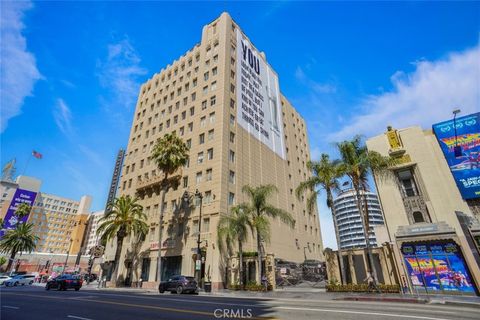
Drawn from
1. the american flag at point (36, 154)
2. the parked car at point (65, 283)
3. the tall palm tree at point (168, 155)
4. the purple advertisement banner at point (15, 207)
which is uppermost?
the american flag at point (36, 154)

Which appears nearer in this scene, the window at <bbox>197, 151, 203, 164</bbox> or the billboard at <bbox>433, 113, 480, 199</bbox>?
the billboard at <bbox>433, 113, 480, 199</bbox>

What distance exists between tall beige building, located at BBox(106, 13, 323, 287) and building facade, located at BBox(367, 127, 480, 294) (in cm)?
1911

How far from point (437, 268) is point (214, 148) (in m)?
28.7

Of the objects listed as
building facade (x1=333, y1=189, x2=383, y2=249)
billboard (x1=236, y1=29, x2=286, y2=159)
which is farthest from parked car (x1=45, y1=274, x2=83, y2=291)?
building facade (x1=333, y1=189, x2=383, y2=249)

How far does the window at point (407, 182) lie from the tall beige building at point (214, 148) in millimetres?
20049

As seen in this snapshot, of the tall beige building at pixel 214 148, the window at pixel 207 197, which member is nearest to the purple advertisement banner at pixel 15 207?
the tall beige building at pixel 214 148

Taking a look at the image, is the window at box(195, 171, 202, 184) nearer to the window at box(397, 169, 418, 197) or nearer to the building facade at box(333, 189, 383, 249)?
the window at box(397, 169, 418, 197)

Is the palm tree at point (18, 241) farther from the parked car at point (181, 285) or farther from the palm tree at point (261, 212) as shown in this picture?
the palm tree at point (261, 212)

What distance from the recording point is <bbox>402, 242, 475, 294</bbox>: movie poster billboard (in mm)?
19188

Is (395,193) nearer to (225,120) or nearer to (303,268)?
(303,268)

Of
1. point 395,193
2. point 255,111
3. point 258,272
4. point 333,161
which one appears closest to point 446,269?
point 395,193

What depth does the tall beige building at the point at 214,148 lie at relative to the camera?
36062 mm

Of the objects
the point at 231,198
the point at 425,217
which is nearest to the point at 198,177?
the point at 231,198

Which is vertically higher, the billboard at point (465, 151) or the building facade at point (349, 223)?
the building facade at point (349, 223)
